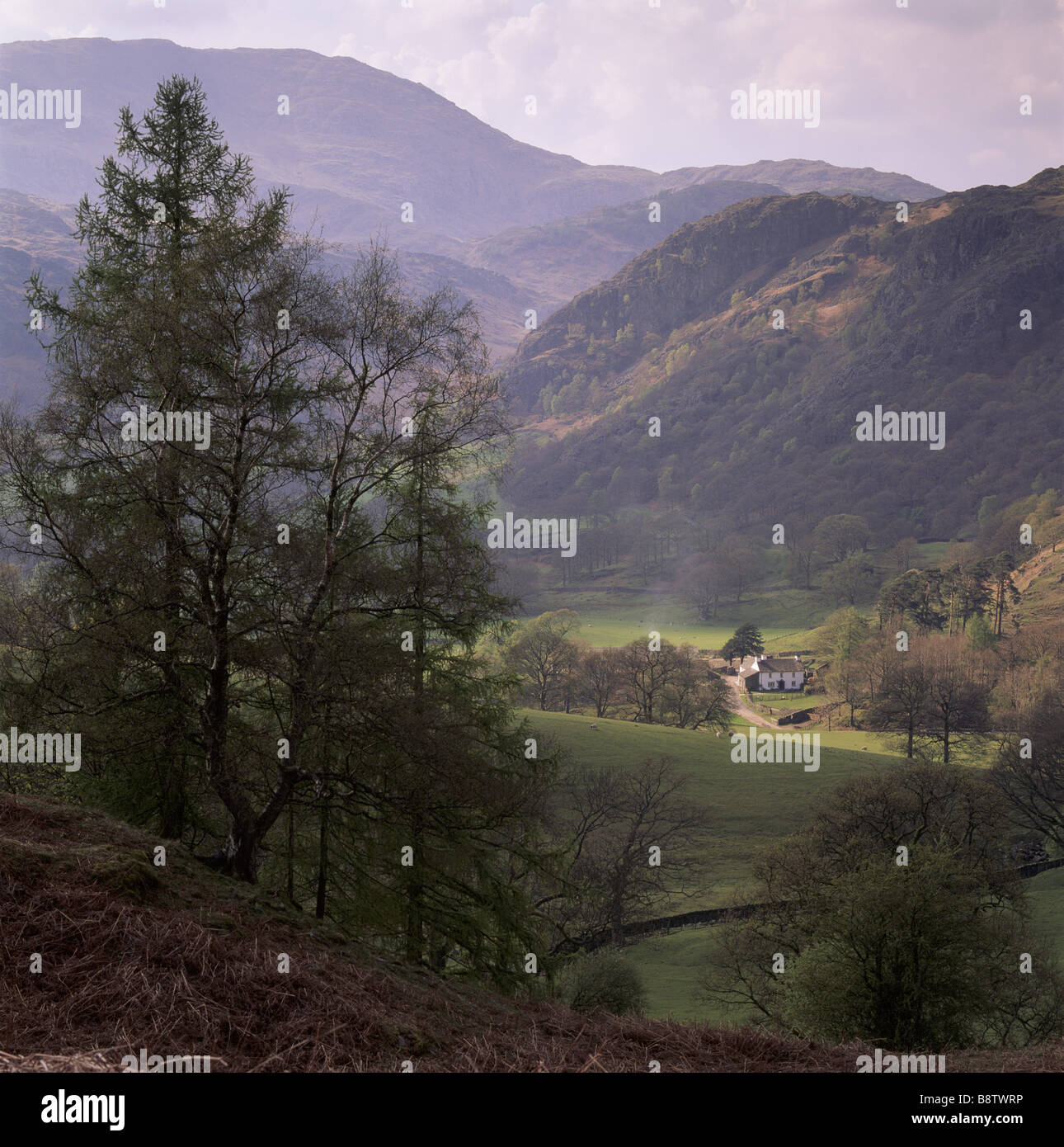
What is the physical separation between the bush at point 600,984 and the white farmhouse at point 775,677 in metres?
94.6

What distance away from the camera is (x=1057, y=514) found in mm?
197875

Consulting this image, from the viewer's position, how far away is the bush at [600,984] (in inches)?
1012

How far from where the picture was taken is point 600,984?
26.7m

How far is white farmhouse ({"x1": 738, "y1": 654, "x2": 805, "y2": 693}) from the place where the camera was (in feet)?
394

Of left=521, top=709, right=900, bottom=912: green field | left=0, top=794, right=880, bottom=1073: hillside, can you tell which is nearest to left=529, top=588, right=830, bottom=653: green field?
left=521, top=709, right=900, bottom=912: green field

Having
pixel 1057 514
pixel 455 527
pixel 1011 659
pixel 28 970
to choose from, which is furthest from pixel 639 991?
pixel 1057 514

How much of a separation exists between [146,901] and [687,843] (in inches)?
2037

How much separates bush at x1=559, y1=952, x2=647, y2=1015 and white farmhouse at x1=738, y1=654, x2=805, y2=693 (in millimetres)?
94567

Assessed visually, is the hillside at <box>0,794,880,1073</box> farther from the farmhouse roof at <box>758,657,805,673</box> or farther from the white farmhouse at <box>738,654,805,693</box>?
the farmhouse roof at <box>758,657,805,673</box>

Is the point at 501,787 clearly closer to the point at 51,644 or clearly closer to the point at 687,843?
the point at 51,644

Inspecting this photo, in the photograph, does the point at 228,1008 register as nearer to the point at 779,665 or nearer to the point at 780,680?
the point at 780,680

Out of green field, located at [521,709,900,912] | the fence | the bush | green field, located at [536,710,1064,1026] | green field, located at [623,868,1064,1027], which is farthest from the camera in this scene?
green field, located at [521,709,900,912]

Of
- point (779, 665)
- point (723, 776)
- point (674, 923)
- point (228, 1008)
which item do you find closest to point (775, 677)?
point (779, 665)

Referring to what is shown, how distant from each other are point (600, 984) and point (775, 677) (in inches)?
3910
